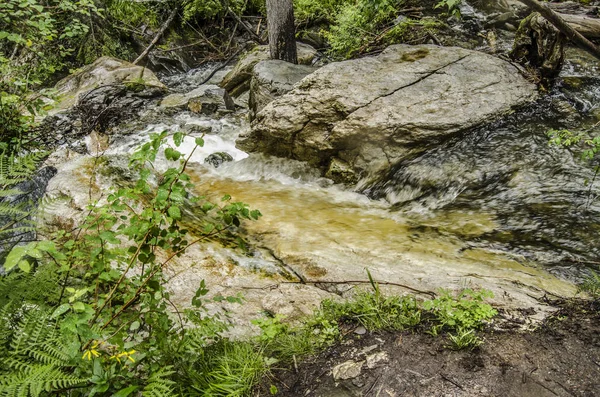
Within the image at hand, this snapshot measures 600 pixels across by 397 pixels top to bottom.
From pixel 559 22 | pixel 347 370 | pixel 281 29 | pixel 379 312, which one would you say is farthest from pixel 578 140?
pixel 281 29

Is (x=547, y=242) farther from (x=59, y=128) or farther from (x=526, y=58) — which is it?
(x=59, y=128)

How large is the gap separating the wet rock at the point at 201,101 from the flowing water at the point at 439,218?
259cm

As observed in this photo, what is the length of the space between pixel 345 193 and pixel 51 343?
442cm

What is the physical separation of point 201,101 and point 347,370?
7892 millimetres

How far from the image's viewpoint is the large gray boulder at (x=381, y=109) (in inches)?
221

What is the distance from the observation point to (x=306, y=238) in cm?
443

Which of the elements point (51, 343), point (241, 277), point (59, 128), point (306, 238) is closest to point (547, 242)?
point (306, 238)

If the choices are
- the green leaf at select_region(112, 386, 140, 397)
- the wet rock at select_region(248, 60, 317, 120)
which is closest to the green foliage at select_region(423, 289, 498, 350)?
the green leaf at select_region(112, 386, 140, 397)

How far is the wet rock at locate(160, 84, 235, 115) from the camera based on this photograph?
879 cm

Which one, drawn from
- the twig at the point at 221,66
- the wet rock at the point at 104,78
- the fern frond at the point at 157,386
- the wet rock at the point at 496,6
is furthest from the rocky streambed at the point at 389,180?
the wet rock at the point at 496,6

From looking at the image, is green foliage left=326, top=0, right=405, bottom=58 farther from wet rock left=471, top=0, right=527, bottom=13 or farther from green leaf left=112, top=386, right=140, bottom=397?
green leaf left=112, top=386, right=140, bottom=397

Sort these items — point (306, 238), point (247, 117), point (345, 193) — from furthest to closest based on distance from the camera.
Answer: point (247, 117), point (345, 193), point (306, 238)

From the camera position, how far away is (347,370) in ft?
7.31

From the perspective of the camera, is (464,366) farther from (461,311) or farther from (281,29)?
(281,29)
